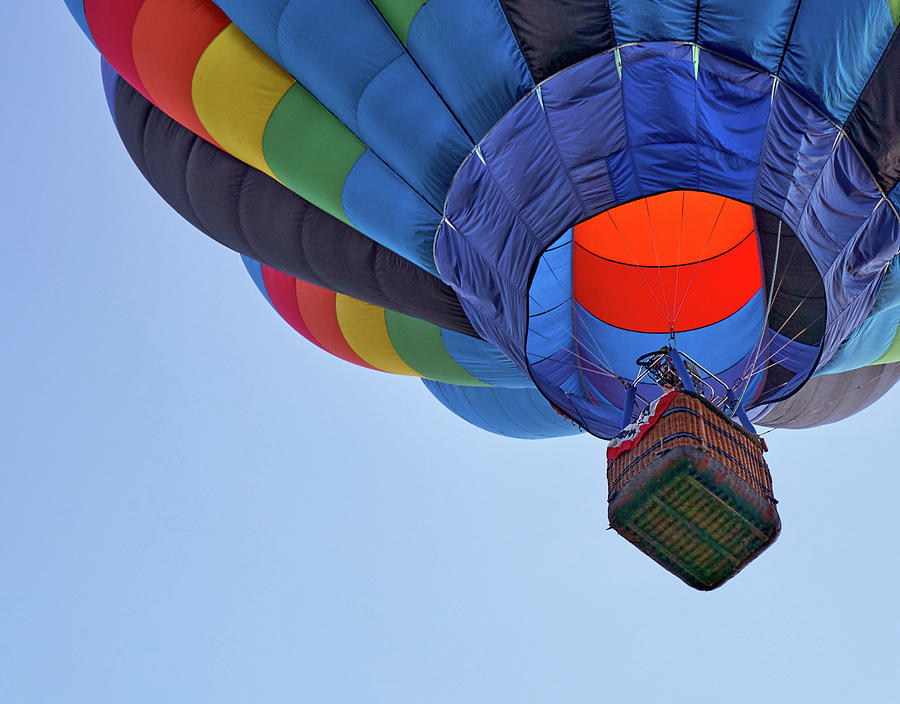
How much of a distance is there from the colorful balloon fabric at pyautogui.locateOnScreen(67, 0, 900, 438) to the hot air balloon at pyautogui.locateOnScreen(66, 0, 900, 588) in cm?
1

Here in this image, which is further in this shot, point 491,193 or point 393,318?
point 393,318

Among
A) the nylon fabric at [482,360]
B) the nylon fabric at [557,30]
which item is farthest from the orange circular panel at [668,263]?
the nylon fabric at [557,30]

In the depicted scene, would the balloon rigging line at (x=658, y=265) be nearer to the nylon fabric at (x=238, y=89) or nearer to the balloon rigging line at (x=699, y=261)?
the balloon rigging line at (x=699, y=261)

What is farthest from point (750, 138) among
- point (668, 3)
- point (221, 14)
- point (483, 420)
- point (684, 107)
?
point (483, 420)

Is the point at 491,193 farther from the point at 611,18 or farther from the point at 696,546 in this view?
the point at 696,546

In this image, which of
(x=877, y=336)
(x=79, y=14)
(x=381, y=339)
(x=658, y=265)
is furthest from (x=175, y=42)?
(x=877, y=336)

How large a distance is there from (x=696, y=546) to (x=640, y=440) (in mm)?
467

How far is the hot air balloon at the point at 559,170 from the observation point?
5195 mm

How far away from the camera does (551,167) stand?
5.59 metres

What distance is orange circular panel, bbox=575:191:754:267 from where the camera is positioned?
7129mm

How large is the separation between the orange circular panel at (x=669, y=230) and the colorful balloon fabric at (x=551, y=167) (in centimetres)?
1

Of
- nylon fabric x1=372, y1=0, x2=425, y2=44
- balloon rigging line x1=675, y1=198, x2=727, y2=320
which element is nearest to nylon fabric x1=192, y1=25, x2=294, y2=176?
nylon fabric x1=372, y1=0, x2=425, y2=44

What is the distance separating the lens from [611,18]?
517 cm

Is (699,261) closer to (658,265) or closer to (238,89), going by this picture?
(658,265)
